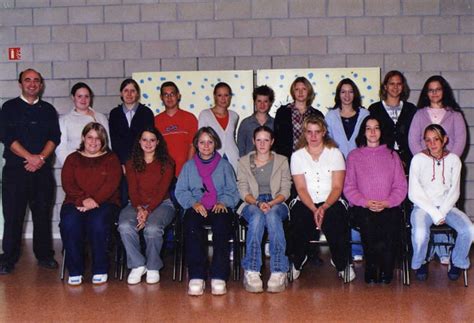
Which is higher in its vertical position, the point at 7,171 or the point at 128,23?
the point at 128,23

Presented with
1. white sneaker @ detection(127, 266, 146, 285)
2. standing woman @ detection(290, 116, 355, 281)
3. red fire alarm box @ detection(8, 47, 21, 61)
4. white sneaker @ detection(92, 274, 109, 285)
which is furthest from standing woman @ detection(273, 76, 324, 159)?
red fire alarm box @ detection(8, 47, 21, 61)

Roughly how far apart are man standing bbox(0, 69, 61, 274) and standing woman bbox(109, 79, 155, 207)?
50cm

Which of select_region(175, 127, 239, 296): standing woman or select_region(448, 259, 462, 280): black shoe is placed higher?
select_region(175, 127, 239, 296): standing woman

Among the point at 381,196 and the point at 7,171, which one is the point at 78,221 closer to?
the point at 7,171

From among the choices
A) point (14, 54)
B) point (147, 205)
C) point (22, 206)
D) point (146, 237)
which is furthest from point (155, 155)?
point (14, 54)

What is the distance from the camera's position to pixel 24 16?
248 inches

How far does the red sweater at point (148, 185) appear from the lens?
16.1ft

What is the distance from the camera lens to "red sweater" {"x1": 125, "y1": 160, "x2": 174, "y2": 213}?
491 centimetres

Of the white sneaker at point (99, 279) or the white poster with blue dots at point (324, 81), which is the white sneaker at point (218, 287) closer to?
the white sneaker at point (99, 279)

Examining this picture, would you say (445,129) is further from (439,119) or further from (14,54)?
(14,54)

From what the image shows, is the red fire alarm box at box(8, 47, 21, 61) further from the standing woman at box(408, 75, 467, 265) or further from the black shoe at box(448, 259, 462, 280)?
the black shoe at box(448, 259, 462, 280)

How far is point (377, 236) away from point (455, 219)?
579 millimetres

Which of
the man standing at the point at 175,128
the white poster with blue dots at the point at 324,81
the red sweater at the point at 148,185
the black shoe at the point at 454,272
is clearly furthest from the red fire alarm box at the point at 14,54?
the black shoe at the point at 454,272

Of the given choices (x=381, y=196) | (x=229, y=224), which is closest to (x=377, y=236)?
(x=381, y=196)
